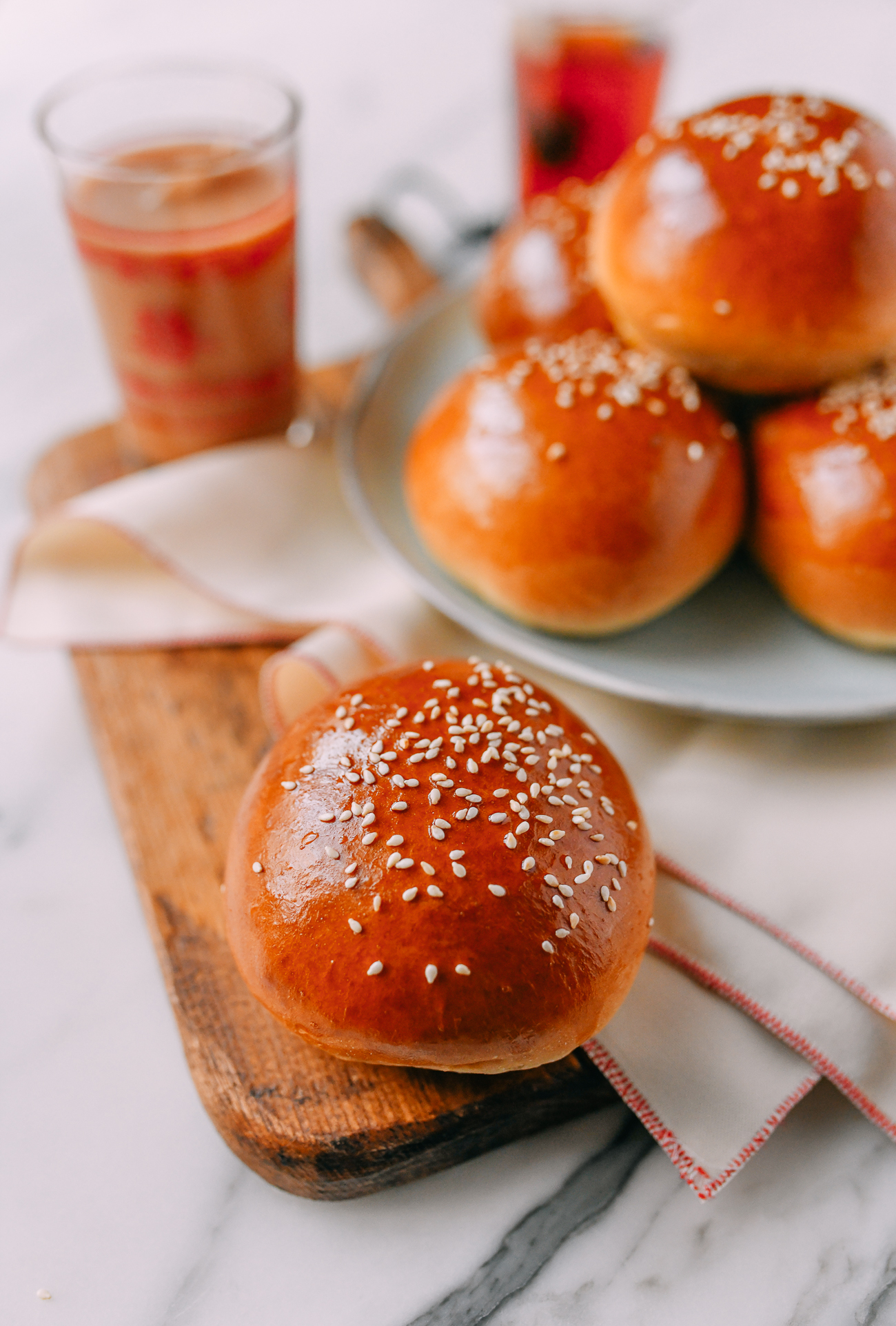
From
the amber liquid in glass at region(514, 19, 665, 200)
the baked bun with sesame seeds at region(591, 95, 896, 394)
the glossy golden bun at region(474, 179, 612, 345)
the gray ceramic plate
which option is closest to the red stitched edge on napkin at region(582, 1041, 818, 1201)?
the gray ceramic plate

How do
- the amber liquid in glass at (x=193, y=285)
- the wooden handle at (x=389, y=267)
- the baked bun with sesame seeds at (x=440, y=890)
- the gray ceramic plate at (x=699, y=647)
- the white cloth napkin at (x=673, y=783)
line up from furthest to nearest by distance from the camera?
the wooden handle at (x=389, y=267)
the amber liquid in glass at (x=193, y=285)
the gray ceramic plate at (x=699, y=647)
the white cloth napkin at (x=673, y=783)
the baked bun with sesame seeds at (x=440, y=890)

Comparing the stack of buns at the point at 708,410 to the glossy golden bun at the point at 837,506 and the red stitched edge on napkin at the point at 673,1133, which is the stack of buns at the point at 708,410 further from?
the red stitched edge on napkin at the point at 673,1133

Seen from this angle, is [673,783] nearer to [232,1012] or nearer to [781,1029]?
[781,1029]

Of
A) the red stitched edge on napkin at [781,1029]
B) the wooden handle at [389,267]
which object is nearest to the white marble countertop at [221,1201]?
the red stitched edge on napkin at [781,1029]

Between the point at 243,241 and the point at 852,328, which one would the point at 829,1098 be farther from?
the point at 243,241

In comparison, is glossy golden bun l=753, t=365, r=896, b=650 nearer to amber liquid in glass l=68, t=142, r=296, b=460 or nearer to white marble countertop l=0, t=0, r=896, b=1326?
white marble countertop l=0, t=0, r=896, b=1326

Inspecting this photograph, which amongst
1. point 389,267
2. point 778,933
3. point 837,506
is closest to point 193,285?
point 389,267
